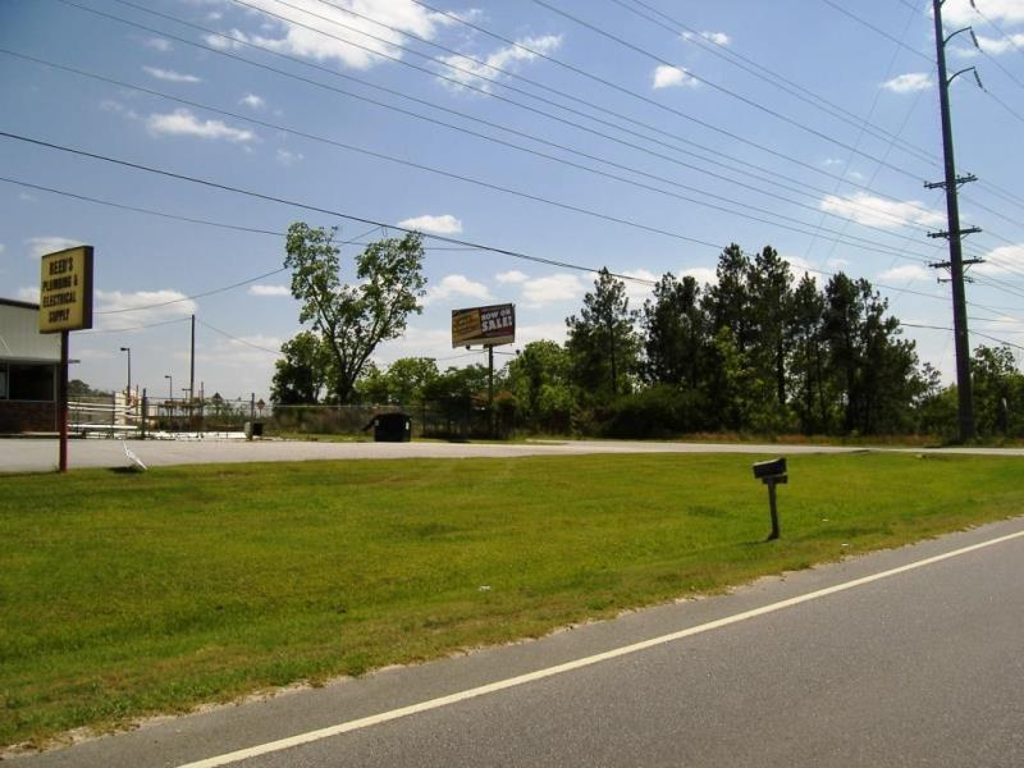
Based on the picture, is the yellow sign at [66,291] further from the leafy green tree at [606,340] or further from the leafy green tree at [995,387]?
→ the leafy green tree at [995,387]

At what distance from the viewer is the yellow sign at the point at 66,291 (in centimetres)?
1800

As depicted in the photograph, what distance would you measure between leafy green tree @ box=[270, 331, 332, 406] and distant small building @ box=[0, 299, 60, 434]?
7083 centimetres

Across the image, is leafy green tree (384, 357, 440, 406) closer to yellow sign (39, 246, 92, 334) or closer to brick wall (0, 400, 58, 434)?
brick wall (0, 400, 58, 434)

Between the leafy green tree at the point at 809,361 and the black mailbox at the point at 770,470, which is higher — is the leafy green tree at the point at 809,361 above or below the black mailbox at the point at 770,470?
above

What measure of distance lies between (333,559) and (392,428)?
3331 cm

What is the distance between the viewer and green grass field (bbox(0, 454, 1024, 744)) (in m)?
6.86

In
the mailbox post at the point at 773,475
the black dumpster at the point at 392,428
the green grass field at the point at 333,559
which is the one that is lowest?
the green grass field at the point at 333,559

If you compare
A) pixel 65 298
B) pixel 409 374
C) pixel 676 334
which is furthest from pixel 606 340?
pixel 65 298

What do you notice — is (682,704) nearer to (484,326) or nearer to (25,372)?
(25,372)

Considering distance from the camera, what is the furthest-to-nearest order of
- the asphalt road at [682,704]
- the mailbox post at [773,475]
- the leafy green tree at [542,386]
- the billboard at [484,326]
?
the leafy green tree at [542,386]
the billboard at [484,326]
the mailbox post at [773,475]
the asphalt road at [682,704]

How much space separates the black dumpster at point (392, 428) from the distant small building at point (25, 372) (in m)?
15.0

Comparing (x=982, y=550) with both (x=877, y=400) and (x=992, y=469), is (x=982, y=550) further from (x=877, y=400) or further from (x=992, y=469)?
(x=877, y=400)

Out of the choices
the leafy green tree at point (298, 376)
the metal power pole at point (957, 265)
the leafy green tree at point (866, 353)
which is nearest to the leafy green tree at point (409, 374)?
the leafy green tree at point (298, 376)

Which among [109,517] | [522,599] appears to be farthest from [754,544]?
[109,517]
